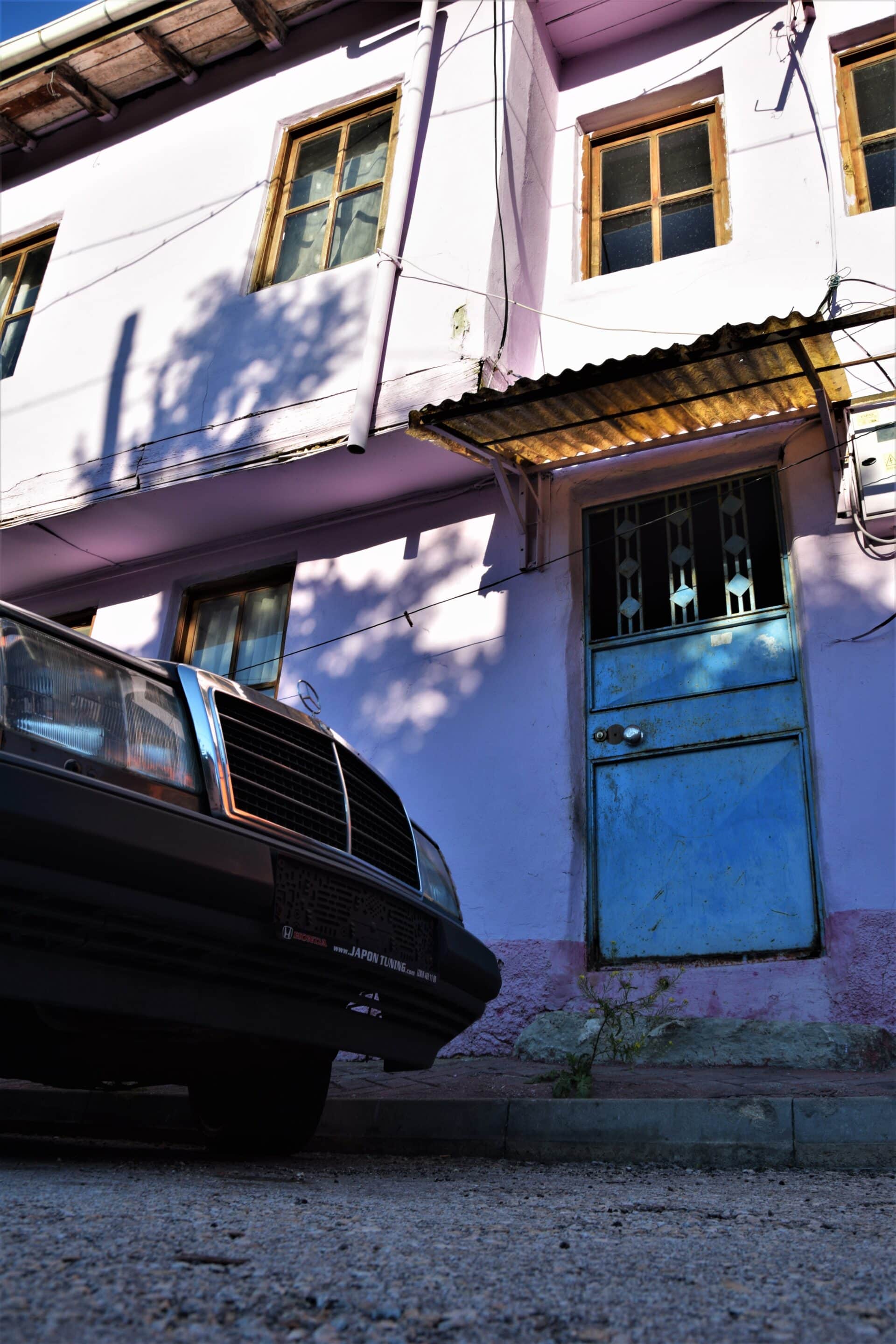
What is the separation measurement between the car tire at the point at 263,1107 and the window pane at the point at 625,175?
757 centimetres

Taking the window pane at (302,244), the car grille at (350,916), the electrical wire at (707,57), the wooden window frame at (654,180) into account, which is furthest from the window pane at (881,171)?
the car grille at (350,916)

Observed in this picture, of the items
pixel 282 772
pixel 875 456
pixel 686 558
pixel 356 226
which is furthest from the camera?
pixel 356 226

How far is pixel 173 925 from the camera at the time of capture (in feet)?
8.50

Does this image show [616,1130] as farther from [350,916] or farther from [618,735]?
[618,735]

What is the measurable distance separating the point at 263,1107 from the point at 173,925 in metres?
1.23

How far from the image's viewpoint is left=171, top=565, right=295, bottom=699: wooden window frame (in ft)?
28.9

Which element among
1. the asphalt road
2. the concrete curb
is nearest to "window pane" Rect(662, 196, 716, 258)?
the concrete curb

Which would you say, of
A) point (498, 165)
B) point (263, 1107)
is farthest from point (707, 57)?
point (263, 1107)

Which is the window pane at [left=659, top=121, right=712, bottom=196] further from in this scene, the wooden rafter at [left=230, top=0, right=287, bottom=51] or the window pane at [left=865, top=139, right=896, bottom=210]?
the wooden rafter at [left=230, top=0, right=287, bottom=51]

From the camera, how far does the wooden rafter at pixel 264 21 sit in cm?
952

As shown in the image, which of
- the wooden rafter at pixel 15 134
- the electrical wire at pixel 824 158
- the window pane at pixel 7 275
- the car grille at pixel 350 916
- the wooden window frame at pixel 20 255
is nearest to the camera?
the car grille at pixel 350 916

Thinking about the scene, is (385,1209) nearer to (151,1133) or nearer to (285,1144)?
(285,1144)

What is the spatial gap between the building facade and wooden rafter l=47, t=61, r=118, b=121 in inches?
1.7

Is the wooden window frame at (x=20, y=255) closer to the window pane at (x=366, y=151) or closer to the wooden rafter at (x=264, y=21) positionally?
the wooden rafter at (x=264, y=21)
